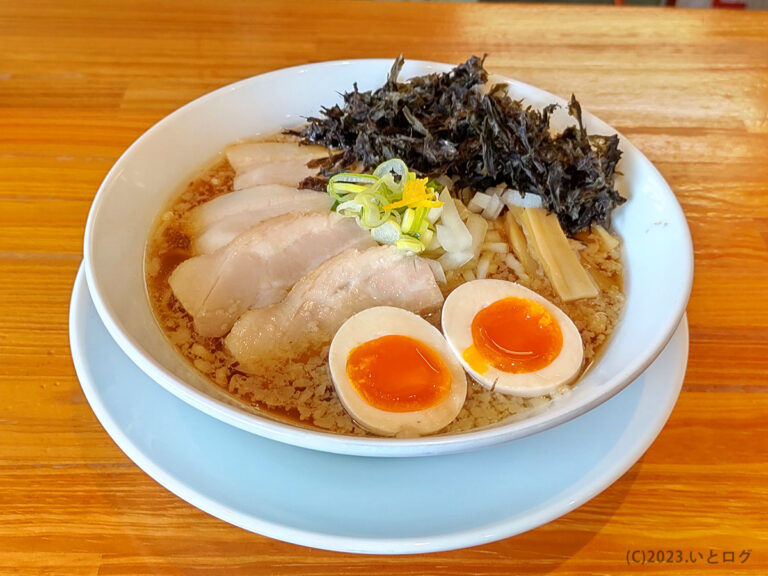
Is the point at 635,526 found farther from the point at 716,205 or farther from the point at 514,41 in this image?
the point at 514,41

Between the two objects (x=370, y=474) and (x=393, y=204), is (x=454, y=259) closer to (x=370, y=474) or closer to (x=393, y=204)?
(x=393, y=204)

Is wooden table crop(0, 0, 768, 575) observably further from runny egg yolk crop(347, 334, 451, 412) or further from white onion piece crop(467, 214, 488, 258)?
white onion piece crop(467, 214, 488, 258)

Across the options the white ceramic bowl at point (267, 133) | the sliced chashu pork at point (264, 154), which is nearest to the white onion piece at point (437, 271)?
the white ceramic bowl at point (267, 133)

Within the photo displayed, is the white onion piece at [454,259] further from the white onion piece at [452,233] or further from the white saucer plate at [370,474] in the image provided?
the white saucer plate at [370,474]

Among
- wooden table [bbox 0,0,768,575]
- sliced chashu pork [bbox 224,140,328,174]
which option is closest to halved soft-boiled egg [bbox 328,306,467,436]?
wooden table [bbox 0,0,768,575]

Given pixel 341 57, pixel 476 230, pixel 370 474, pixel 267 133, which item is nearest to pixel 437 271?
pixel 476 230

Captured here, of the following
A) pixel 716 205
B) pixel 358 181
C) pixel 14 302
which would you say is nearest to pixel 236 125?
pixel 358 181
